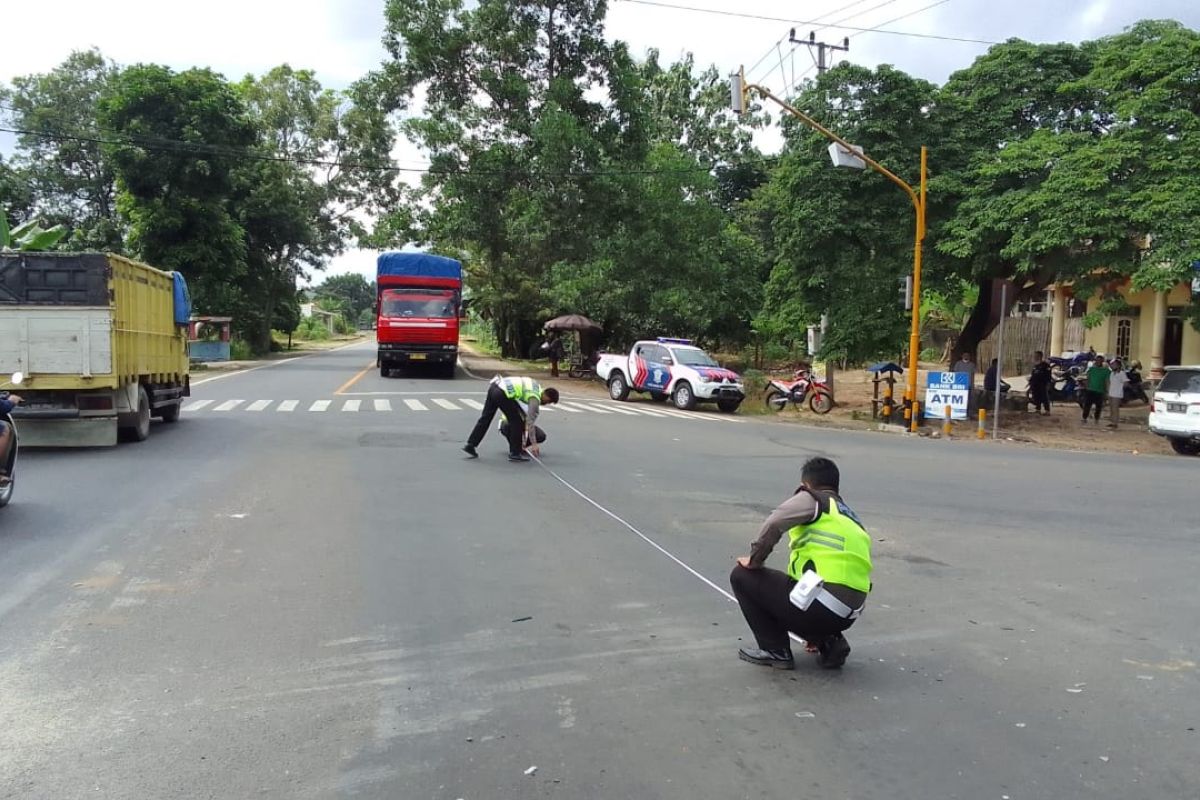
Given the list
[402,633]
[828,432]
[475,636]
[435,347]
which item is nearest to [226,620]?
[402,633]

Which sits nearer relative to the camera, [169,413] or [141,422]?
[141,422]

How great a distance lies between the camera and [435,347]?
3062 centimetres

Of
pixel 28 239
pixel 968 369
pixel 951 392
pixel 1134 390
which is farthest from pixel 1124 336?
pixel 28 239

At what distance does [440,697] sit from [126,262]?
11382mm

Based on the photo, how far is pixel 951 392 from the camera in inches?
770

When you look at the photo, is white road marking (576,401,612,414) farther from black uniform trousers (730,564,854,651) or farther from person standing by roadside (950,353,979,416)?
black uniform trousers (730,564,854,651)

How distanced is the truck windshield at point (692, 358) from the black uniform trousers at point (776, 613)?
63.2 feet

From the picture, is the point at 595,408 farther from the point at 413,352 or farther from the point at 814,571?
the point at 814,571

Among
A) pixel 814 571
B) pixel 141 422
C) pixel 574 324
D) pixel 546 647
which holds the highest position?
pixel 574 324

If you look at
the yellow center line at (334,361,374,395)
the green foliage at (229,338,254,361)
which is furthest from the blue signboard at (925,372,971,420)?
the green foliage at (229,338,254,361)

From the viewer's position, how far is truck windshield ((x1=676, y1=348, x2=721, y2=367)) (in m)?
24.1

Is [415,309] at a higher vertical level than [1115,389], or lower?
higher

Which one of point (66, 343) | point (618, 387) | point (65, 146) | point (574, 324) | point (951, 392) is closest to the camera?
point (66, 343)

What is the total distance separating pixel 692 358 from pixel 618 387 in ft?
9.03
